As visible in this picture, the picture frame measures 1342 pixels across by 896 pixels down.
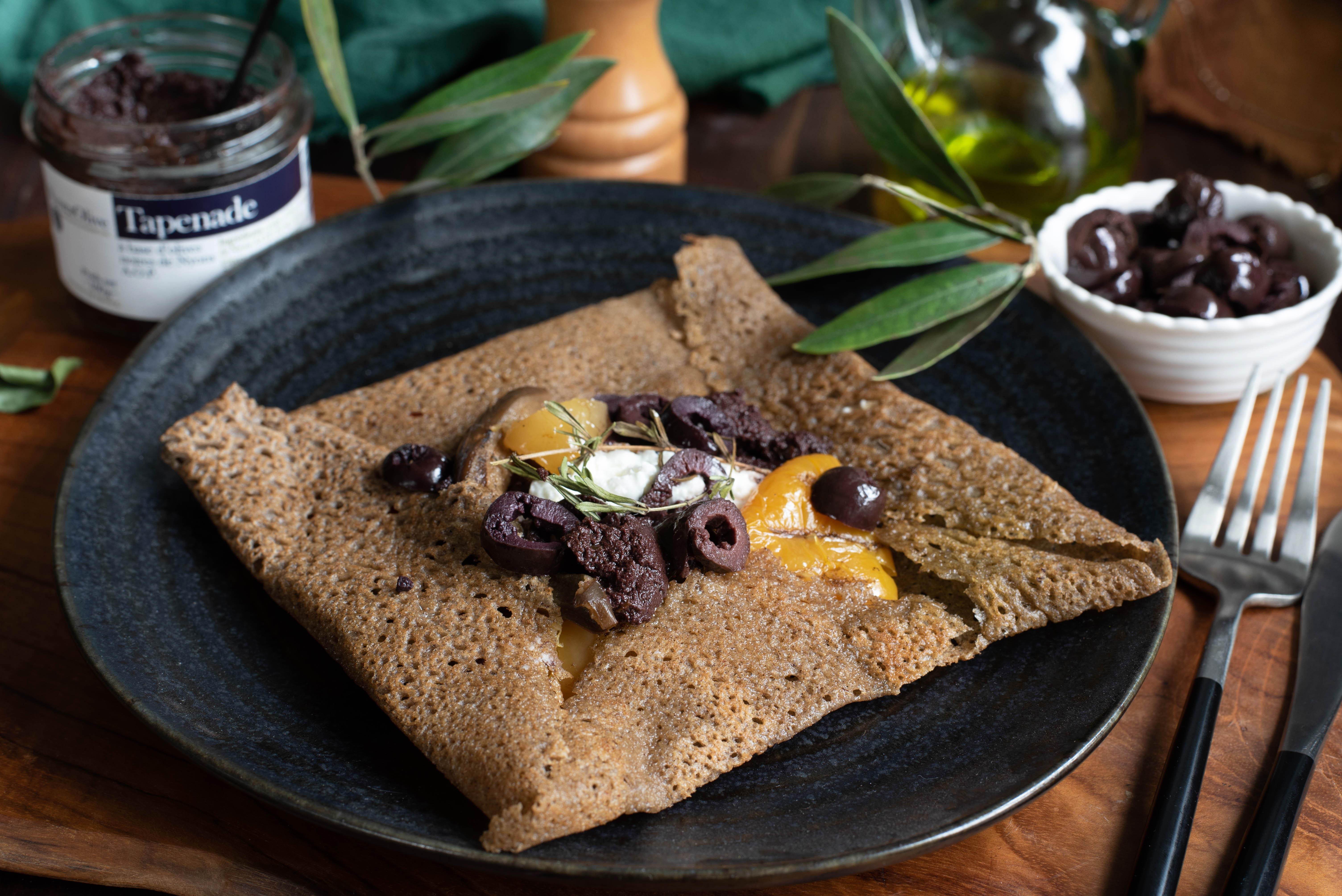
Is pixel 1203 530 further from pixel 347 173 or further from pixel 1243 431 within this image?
pixel 347 173

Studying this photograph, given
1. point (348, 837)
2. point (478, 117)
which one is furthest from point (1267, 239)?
point (348, 837)

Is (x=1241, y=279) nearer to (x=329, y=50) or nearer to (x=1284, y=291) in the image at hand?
(x=1284, y=291)

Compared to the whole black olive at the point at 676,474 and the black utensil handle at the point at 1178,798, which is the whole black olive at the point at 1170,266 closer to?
the black utensil handle at the point at 1178,798

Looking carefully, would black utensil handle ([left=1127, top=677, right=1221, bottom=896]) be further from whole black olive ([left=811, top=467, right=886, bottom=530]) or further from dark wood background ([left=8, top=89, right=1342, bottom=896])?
whole black olive ([left=811, top=467, right=886, bottom=530])

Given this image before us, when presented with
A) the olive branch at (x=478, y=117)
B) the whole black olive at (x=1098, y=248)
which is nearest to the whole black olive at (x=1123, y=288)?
the whole black olive at (x=1098, y=248)

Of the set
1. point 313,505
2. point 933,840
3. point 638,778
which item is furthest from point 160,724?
point 933,840

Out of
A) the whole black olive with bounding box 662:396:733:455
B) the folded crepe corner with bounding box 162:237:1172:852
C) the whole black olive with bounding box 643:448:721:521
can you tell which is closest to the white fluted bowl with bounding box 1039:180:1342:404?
the folded crepe corner with bounding box 162:237:1172:852

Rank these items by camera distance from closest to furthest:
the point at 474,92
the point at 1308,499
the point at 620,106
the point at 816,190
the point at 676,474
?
the point at 676,474, the point at 1308,499, the point at 474,92, the point at 816,190, the point at 620,106
